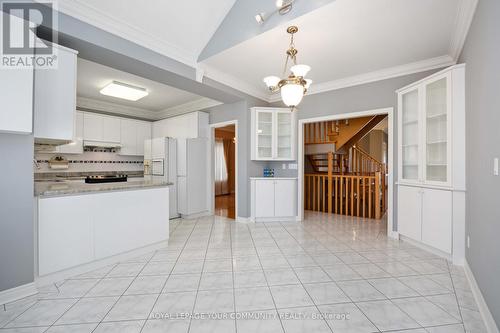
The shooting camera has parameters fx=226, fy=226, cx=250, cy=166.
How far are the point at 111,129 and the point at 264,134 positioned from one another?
3.76 meters

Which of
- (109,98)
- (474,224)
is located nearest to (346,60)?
(474,224)

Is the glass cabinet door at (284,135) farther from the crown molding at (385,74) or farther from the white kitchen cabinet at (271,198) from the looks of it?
the crown molding at (385,74)

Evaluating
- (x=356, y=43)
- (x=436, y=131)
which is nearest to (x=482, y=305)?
(x=436, y=131)

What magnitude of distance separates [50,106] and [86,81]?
2549 mm

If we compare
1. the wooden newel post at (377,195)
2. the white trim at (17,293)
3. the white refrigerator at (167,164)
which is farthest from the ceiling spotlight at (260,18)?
the wooden newel post at (377,195)

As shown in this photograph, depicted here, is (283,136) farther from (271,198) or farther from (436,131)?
(436,131)

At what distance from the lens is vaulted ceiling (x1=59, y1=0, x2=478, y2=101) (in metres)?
2.35

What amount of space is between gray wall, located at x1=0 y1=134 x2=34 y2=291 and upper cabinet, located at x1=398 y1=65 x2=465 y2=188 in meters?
4.39

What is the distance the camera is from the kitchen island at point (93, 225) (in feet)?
7.14

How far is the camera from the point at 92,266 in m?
2.49

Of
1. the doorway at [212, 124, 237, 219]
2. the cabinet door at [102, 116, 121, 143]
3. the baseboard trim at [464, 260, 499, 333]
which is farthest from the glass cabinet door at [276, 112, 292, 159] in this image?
the cabinet door at [102, 116, 121, 143]

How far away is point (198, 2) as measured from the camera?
2.81 m

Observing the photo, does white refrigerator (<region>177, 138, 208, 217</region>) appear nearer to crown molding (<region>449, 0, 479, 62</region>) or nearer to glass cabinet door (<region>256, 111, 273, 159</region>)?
glass cabinet door (<region>256, 111, 273, 159</region>)

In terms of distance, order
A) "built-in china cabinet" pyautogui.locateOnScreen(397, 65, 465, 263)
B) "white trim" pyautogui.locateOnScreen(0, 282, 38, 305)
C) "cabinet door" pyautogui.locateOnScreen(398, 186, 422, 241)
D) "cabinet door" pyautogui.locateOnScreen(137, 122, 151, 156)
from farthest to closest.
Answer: "cabinet door" pyautogui.locateOnScreen(137, 122, 151, 156)
"cabinet door" pyautogui.locateOnScreen(398, 186, 422, 241)
"built-in china cabinet" pyautogui.locateOnScreen(397, 65, 465, 263)
"white trim" pyautogui.locateOnScreen(0, 282, 38, 305)
